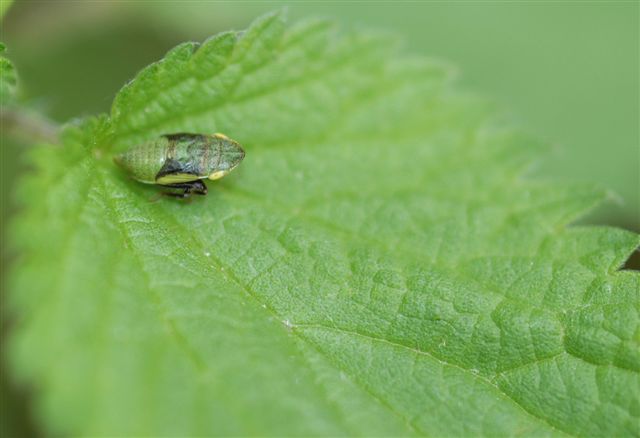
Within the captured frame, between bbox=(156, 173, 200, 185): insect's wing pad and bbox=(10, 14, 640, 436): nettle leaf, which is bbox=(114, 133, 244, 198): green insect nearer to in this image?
bbox=(156, 173, 200, 185): insect's wing pad

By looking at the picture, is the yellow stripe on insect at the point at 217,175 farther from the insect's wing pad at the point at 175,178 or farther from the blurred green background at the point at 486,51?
the blurred green background at the point at 486,51

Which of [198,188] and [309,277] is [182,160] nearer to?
[198,188]

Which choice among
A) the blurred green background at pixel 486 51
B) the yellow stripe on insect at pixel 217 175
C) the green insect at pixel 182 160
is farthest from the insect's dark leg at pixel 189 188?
the blurred green background at pixel 486 51

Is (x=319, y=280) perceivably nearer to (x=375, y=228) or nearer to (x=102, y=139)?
(x=375, y=228)

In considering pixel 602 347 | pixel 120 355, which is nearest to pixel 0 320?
pixel 120 355

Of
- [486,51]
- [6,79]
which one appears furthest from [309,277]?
[486,51]

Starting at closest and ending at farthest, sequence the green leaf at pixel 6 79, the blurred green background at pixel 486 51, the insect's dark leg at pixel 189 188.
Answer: the green leaf at pixel 6 79 → the insect's dark leg at pixel 189 188 → the blurred green background at pixel 486 51
